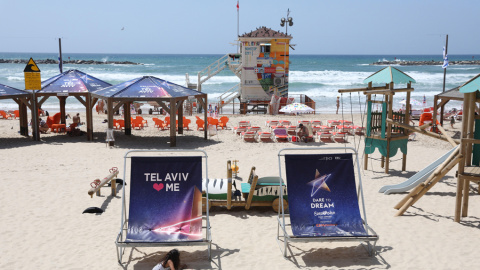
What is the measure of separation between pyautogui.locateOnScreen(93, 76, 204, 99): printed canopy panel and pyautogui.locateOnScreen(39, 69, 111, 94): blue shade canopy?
1290 mm

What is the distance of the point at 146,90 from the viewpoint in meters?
17.3

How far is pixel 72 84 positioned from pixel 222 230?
1305 cm

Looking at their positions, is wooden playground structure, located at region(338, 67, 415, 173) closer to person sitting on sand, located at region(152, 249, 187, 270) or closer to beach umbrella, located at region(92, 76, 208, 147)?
beach umbrella, located at region(92, 76, 208, 147)

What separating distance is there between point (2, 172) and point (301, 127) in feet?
34.4

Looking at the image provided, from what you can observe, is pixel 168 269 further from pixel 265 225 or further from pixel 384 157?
pixel 384 157

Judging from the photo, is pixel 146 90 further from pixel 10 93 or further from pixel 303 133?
pixel 303 133

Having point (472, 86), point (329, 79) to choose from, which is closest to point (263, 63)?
point (472, 86)

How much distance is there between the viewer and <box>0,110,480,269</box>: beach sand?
24.2 ft

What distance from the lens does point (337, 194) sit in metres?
7.98

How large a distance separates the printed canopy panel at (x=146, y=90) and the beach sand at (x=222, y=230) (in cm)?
336

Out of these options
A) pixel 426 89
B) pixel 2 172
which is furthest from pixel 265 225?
pixel 426 89

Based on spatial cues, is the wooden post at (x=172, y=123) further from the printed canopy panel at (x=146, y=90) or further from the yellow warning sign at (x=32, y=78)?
the yellow warning sign at (x=32, y=78)

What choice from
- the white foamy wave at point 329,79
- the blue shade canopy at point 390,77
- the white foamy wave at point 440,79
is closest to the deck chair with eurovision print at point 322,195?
the blue shade canopy at point 390,77

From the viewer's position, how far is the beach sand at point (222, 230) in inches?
290
